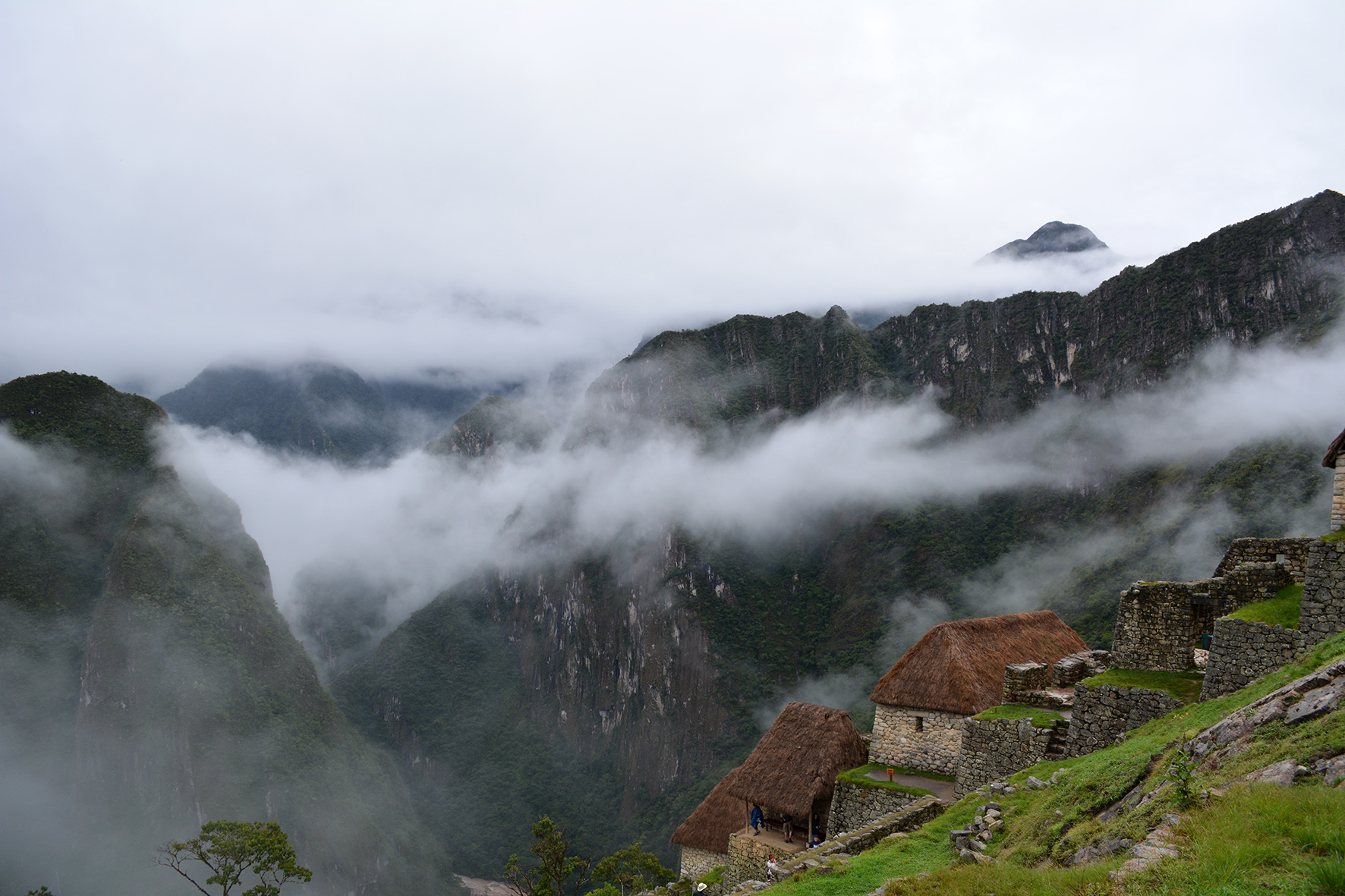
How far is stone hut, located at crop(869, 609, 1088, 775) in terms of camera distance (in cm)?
1506

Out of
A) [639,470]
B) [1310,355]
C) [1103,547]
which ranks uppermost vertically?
[1310,355]

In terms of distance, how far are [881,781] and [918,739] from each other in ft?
4.78

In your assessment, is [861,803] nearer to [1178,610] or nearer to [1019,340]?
[1178,610]

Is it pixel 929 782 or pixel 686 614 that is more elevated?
pixel 929 782

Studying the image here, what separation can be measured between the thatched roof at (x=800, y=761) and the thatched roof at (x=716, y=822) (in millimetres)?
565

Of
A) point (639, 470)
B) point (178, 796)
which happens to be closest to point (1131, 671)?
point (178, 796)

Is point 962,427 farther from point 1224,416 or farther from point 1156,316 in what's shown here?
point 1224,416

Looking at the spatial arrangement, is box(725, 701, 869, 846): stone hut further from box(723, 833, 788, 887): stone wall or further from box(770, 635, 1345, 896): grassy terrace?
box(770, 635, 1345, 896): grassy terrace

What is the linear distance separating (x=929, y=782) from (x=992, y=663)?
175 inches

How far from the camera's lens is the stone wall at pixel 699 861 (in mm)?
17672

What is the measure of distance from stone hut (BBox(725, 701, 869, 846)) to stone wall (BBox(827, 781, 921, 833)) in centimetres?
61

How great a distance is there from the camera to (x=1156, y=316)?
4409 inches

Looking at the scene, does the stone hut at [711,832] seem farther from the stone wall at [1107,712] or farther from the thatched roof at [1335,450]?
the thatched roof at [1335,450]

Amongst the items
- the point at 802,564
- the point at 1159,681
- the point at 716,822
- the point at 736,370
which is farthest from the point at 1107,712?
the point at 736,370
